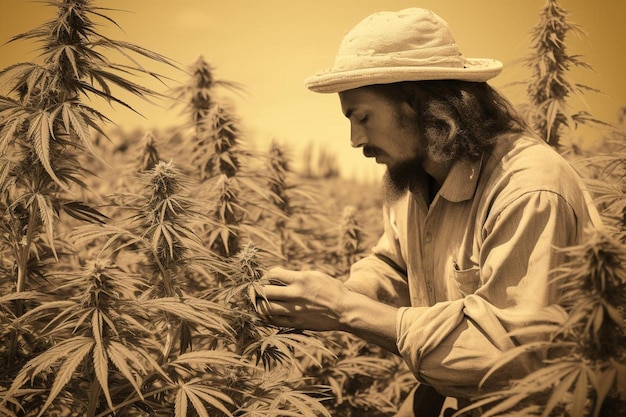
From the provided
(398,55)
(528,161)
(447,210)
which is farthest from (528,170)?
(398,55)

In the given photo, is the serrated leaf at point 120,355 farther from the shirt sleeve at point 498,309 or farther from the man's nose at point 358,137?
the man's nose at point 358,137

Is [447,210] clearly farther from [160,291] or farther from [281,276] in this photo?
[160,291]

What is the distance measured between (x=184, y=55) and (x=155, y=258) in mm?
1886

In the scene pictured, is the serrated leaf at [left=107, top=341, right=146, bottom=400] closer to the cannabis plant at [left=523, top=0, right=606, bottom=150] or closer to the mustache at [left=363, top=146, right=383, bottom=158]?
the mustache at [left=363, top=146, right=383, bottom=158]

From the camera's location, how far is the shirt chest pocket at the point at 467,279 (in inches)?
73.1

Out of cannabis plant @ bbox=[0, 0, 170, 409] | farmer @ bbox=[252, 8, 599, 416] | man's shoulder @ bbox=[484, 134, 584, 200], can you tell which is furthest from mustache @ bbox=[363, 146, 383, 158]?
cannabis plant @ bbox=[0, 0, 170, 409]

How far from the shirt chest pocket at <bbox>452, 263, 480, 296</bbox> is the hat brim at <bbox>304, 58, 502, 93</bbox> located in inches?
22.0

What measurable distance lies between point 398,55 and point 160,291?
3.08 ft

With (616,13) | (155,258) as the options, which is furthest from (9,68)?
(616,13)

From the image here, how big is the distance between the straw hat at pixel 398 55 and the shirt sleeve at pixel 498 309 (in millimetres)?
444

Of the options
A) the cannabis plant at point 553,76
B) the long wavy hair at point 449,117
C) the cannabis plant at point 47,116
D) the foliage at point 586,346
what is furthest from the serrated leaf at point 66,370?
the cannabis plant at point 553,76

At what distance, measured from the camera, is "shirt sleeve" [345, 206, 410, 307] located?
7.55 ft

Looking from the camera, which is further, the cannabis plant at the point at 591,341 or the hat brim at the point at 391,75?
the hat brim at the point at 391,75

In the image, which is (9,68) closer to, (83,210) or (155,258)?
(83,210)
